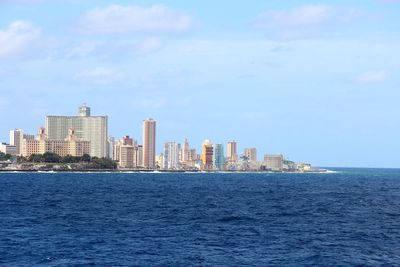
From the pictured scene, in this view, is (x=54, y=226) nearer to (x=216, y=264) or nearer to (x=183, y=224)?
(x=183, y=224)

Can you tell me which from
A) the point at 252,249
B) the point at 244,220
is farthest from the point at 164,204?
the point at 252,249

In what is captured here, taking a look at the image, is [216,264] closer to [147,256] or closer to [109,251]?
[147,256]

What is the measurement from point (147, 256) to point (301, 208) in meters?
51.1

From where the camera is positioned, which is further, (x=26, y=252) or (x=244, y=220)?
(x=244, y=220)

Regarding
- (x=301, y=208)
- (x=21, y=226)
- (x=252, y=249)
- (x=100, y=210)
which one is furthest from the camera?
(x=301, y=208)

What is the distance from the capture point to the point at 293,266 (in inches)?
1961

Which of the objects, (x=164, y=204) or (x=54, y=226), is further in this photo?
(x=164, y=204)

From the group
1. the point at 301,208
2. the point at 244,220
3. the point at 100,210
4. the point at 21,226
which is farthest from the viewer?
the point at 301,208

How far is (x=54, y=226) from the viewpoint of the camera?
239 feet

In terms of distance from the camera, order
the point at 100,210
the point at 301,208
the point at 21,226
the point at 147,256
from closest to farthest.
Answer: the point at 147,256 → the point at 21,226 → the point at 100,210 → the point at 301,208

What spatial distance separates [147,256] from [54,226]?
2186 cm

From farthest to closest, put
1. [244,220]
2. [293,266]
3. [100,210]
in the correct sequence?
[100,210] → [244,220] → [293,266]

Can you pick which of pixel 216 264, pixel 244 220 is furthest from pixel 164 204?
pixel 216 264

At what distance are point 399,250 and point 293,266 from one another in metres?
12.7
